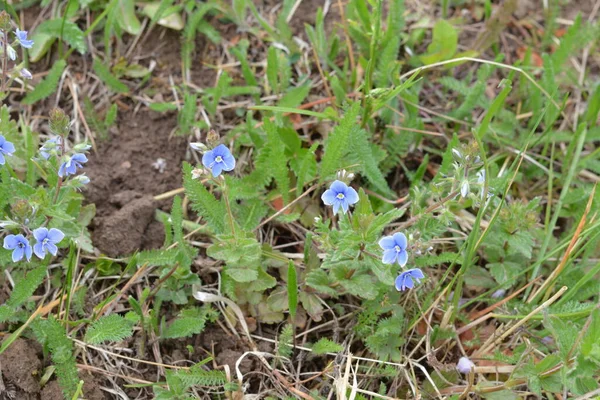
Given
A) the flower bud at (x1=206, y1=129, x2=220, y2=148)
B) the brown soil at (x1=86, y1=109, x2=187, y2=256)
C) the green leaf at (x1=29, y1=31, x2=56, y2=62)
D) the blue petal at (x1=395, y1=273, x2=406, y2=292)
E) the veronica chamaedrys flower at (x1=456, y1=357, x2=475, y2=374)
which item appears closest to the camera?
the flower bud at (x1=206, y1=129, x2=220, y2=148)

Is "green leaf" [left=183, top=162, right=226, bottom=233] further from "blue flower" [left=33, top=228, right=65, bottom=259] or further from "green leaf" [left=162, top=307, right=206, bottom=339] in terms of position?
"blue flower" [left=33, top=228, right=65, bottom=259]

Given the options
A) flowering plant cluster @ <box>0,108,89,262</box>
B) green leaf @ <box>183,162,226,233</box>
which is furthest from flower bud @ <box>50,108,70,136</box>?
green leaf @ <box>183,162,226,233</box>

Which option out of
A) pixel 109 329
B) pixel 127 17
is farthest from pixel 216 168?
pixel 127 17

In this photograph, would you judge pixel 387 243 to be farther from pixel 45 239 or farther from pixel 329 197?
pixel 45 239

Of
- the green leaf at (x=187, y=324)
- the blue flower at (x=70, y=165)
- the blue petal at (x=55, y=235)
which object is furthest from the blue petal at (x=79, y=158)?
the green leaf at (x=187, y=324)

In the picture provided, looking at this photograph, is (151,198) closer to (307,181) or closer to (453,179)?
(307,181)

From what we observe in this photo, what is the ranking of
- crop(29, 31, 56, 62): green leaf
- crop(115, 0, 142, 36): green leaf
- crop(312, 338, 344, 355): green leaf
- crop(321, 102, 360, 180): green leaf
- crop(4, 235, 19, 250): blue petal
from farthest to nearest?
1. crop(115, 0, 142, 36): green leaf
2. crop(29, 31, 56, 62): green leaf
3. crop(321, 102, 360, 180): green leaf
4. crop(312, 338, 344, 355): green leaf
5. crop(4, 235, 19, 250): blue petal

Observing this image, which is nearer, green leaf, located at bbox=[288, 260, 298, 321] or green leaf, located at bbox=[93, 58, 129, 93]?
green leaf, located at bbox=[288, 260, 298, 321]

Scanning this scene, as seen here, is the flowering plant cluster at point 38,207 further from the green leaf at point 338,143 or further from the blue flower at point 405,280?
the blue flower at point 405,280
